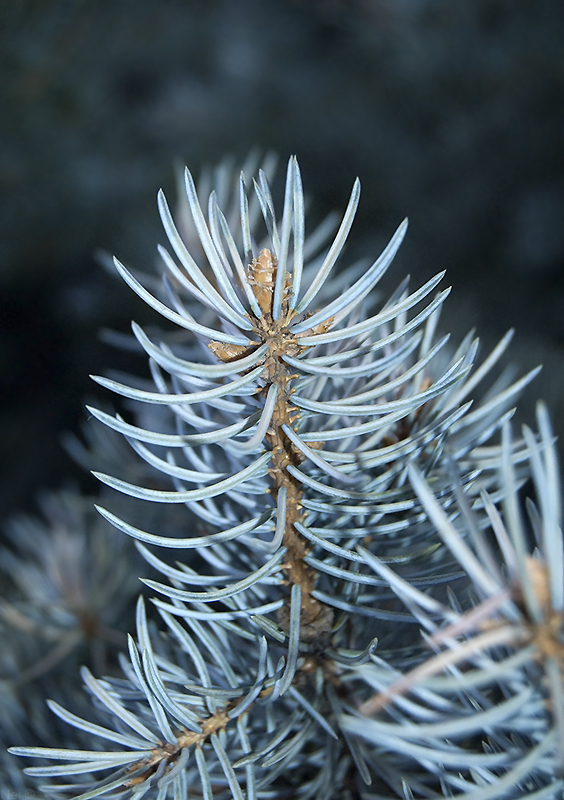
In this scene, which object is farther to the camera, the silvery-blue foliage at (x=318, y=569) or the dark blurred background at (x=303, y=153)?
the dark blurred background at (x=303, y=153)

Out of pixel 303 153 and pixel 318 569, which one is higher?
pixel 303 153

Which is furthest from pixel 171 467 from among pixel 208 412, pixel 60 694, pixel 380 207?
pixel 380 207

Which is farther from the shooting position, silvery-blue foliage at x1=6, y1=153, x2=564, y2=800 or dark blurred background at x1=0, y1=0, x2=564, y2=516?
dark blurred background at x1=0, y1=0, x2=564, y2=516

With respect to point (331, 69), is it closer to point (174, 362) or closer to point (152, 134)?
point (152, 134)

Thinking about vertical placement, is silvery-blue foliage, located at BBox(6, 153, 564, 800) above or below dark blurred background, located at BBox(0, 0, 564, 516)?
below

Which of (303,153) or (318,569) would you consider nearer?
(318,569)
